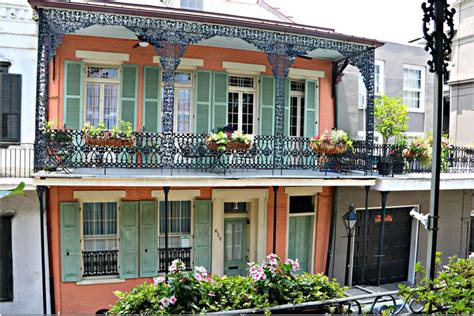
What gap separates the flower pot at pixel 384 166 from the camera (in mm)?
11016

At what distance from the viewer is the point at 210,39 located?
1043 cm

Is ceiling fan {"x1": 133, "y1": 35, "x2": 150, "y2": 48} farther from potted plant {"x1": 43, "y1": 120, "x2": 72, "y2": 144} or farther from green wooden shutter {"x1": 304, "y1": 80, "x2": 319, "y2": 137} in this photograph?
green wooden shutter {"x1": 304, "y1": 80, "x2": 319, "y2": 137}

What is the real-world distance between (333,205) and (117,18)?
24.4 feet

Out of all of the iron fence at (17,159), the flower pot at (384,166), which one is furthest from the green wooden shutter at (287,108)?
the iron fence at (17,159)

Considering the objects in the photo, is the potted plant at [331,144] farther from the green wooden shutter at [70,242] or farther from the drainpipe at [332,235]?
the green wooden shutter at [70,242]

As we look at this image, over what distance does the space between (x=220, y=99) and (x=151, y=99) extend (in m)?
1.86

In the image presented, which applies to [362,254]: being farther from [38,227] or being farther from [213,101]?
[38,227]

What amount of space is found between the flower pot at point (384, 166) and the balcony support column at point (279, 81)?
304 cm

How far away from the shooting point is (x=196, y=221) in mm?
10625

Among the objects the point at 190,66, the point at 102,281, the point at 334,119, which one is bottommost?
Answer: the point at 102,281

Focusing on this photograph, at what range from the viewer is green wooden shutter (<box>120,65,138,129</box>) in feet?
34.1

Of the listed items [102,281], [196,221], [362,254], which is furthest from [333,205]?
[102,281]

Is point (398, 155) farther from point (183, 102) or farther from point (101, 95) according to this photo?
point (101, 95)

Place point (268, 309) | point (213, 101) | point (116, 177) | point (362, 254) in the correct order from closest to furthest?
point (268, 309)
point (116, 177)
point (213, 101)
point (362, 254)
